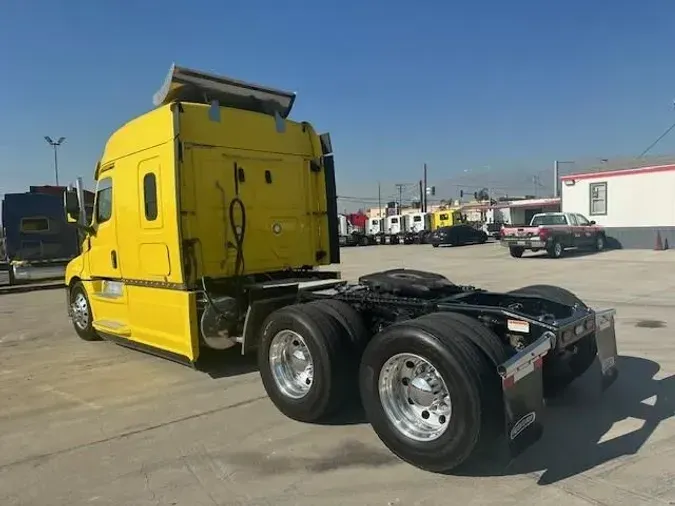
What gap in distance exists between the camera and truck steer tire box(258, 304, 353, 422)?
470 cm

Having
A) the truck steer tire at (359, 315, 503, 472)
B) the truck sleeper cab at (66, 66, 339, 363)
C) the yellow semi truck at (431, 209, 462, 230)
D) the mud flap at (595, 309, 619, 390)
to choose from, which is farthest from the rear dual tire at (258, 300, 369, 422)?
the yellow semi truck at (431, 209, 462, 230)

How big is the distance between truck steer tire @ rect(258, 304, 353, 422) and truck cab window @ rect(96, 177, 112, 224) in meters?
3.53

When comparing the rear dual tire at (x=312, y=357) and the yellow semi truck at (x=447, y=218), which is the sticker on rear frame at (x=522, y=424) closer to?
the rear dual tire at (x=312, y=357)

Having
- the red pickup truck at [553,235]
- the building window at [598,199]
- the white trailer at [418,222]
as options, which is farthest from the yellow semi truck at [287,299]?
the white trailer at [418,222]

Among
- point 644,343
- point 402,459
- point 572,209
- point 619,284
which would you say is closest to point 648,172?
point 572,209

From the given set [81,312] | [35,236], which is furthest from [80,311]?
[35,236]

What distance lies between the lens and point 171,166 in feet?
20.8

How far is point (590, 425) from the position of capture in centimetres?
459

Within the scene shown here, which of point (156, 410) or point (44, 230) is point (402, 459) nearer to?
point (156, 410)

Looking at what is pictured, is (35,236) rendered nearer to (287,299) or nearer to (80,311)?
(80,311)

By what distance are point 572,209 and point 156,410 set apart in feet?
97.7

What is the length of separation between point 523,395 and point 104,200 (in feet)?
20.3

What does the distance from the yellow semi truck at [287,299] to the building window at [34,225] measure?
35.0ft

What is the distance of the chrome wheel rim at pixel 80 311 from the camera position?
8.79 meters
